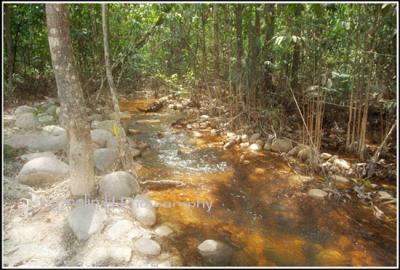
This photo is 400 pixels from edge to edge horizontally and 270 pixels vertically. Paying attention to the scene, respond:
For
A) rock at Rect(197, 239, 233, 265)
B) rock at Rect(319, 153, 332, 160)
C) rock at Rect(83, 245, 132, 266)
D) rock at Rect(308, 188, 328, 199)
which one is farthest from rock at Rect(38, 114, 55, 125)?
rock at Rect(319, 153, 332, 160)

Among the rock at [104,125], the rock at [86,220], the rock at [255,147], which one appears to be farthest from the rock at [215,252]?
the rock at [104,125]

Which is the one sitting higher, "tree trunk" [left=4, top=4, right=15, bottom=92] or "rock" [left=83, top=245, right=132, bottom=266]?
"tree trunk" [left=4, top=4, right=15, bottom=92]

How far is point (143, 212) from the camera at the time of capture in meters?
3.01

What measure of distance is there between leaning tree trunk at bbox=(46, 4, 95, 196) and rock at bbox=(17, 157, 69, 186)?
0.38 metres

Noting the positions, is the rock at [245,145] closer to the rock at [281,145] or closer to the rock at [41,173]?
the rock at [281,145]

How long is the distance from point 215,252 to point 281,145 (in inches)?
112

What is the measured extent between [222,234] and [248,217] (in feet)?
1.46

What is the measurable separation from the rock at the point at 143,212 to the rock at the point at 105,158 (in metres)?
0.91

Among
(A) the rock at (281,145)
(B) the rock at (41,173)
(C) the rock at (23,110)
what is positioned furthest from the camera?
(C) the rock at (23,110)

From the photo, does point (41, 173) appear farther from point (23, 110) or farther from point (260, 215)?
point (23, 110)

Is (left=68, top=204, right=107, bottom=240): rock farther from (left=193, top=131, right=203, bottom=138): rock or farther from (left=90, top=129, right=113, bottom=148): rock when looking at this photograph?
(left=193, top=131, right=203, bottom=138): rock

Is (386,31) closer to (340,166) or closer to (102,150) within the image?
(340,166)

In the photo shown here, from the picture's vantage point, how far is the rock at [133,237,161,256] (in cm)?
259

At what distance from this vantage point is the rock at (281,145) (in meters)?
5.20
